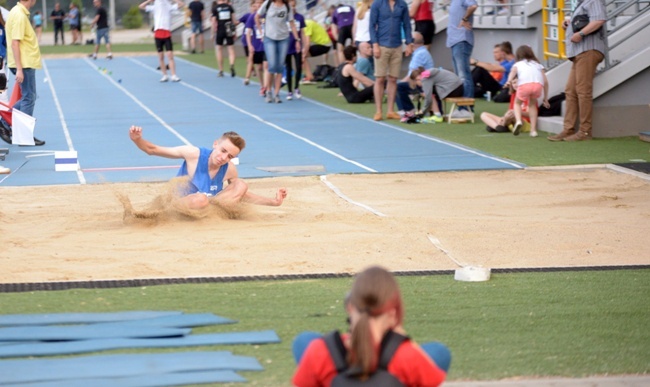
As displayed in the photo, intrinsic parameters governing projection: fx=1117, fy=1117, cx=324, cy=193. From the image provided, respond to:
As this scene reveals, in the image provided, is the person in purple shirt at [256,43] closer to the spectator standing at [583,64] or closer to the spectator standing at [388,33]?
the spectator standing at [388,33]

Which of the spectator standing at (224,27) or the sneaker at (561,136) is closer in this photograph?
the sneaker at (561,136)

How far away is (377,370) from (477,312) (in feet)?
10.7

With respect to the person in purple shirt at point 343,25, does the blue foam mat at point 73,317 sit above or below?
below

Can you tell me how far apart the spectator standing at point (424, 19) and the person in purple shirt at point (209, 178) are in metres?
14.4

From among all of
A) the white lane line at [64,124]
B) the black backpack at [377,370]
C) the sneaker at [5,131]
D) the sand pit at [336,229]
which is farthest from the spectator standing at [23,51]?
the black backpack at [377,370]

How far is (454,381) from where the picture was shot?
559 cm

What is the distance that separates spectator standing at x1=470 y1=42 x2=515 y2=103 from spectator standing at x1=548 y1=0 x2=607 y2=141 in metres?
5.58

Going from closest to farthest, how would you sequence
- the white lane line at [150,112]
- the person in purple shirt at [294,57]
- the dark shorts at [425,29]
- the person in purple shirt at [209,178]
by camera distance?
the person in purple shirt at [209,178] → the white lane line at [150,112] → the person in purple shirt at [294,57] → the dark shorts at [425,29]

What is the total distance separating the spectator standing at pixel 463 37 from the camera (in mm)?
19828

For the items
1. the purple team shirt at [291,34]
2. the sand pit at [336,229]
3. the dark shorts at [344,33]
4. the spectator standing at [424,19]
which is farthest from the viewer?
the dark shorts at [344,33]

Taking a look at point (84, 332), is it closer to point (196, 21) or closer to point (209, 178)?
point (209, 178)

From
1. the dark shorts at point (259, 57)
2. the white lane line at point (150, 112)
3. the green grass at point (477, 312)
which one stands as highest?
the dark shorts at point (259, 57)

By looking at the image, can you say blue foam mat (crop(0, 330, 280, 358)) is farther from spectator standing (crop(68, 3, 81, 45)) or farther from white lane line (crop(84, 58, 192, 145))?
spectator standing (crop(68, 3, 81, 45))

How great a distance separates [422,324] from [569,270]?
2.13 metres
